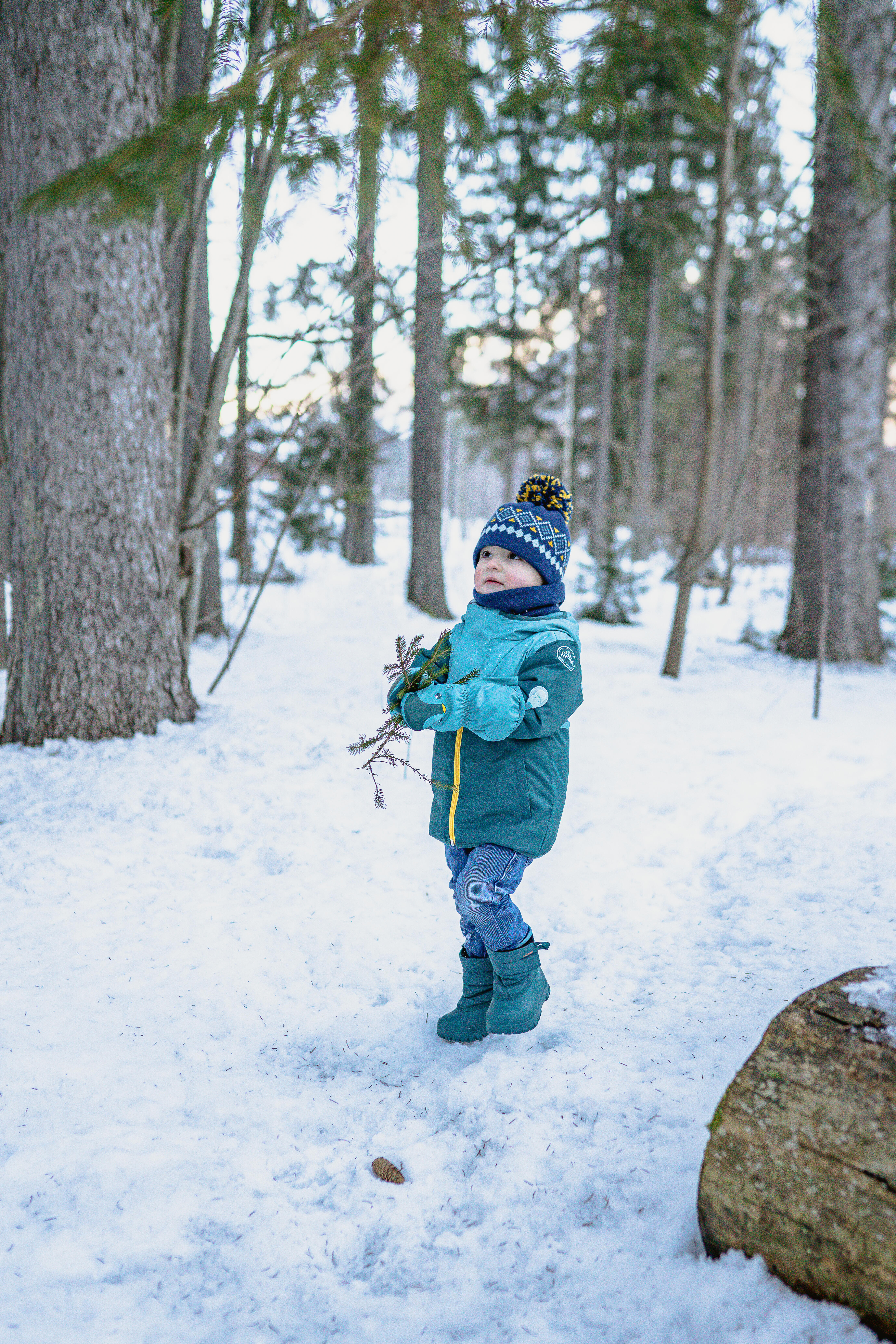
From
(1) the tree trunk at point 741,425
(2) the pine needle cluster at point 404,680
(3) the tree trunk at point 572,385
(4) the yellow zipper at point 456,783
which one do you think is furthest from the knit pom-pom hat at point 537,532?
(3) the tree trunk at point 572,385

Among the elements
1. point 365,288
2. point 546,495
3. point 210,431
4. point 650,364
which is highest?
point 650,364

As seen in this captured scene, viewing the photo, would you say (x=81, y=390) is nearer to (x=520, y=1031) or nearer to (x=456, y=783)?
(x=456, y=783)

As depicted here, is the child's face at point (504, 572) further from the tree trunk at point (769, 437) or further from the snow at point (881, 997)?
the tree trunk at point (769, 437)

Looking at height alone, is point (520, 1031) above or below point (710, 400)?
below

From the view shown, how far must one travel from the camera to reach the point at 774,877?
12.5 ft

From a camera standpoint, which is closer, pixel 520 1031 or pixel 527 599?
pixel 527 599

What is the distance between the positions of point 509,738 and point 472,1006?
1.00 metres

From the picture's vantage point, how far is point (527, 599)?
2.47 meters

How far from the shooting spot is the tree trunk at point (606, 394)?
1593 cm

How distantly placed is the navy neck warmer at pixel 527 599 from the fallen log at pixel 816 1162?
1275 mm

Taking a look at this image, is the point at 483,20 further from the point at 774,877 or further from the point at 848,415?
the point at 848,415

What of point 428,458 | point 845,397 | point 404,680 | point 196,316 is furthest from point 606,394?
point 404,680

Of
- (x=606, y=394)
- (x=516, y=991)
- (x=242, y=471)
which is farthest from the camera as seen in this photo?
(x=606, y=394)

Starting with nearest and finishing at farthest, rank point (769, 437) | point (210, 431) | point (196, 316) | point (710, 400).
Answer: point (210, 431), point (710, 400), point (196, 316), point (769, 437)
